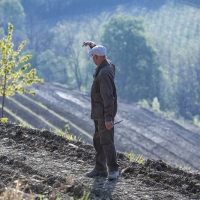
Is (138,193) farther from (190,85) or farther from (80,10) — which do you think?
(80,10)

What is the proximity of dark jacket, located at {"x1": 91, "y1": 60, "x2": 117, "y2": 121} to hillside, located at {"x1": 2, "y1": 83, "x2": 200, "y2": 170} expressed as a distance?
2260 centimetres

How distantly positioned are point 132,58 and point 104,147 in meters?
74.7

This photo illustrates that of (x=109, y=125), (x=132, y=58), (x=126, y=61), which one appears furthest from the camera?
(x=132, y=58)

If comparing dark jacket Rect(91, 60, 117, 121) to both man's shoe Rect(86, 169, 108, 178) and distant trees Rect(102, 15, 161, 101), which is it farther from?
distant trees Rect(102, 15, 161, 101)

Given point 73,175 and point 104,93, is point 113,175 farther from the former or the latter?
point 104,93

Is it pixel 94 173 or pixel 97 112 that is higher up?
pixel 97 112

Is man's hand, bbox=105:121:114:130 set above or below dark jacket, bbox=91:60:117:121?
below

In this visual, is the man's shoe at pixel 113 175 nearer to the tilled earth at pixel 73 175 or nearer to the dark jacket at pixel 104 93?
the tilled earth at pixel 73 175

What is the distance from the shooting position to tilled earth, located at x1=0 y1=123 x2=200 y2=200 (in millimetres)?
8961

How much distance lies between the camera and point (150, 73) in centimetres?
8169

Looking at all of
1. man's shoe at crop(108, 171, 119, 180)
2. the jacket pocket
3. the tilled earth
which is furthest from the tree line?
the jacket pocket

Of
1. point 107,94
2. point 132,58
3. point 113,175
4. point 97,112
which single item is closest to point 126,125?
point 113,175

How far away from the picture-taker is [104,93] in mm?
9484

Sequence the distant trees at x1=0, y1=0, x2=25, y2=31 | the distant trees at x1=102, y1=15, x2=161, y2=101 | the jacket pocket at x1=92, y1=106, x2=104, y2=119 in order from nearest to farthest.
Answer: the jacket pocket at x1=92, y1=106, x2=104, y2=119 → the distant trees at x1=102, y1=15, x2=161, y2=101 → the distant trees at x1=0, y1=0, x2=25, y2=31
